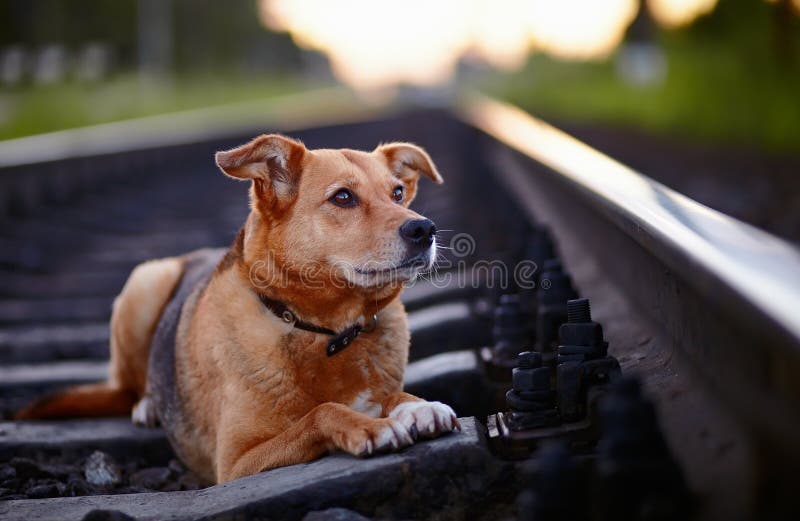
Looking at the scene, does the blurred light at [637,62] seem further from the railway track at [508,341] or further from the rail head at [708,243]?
the rail head at [708,243]

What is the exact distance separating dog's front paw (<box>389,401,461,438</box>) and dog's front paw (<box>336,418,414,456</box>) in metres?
0.03

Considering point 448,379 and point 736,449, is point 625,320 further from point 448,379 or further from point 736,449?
point 736,449

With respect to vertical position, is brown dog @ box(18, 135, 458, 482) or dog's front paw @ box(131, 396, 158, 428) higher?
brown dog @ box(18, 135, 458, 482)

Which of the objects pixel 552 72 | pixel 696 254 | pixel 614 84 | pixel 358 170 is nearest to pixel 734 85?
pixel 614 84

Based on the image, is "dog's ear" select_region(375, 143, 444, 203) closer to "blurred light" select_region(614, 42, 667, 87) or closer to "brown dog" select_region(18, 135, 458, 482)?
"brown dog" select_region(18, 135, 458, 482)

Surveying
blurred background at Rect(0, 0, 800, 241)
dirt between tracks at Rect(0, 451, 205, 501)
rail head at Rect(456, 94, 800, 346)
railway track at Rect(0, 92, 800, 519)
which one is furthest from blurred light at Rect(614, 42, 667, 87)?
dirt between tracks at Rect(0, 451, 205, 501)

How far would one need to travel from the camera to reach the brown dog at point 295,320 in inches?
140

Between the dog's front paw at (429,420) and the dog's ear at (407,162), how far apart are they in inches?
64.4

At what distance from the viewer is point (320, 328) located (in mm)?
3725

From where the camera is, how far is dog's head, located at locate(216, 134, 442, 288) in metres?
3.78

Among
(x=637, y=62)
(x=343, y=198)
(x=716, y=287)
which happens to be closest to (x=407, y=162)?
(x=343, y=198)

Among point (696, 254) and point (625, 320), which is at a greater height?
point (696, 254)

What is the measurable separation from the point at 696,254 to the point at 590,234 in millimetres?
2430

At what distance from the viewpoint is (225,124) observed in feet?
76.3
